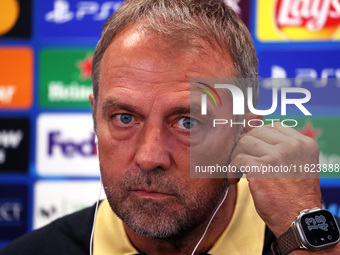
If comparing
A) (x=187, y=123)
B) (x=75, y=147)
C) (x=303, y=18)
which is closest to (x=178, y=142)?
(x=187, y=123)

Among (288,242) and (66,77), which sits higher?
(66,77)

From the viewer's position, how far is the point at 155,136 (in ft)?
3.66

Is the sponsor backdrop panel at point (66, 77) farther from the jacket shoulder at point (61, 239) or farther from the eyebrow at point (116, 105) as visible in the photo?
the eyebrow at point (116, 105)

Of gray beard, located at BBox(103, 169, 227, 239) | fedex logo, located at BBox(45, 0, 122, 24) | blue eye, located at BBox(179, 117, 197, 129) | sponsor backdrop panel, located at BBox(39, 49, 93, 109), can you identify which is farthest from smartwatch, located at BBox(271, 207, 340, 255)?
fedex logo, located at BBox(45, 0, 122, 24)

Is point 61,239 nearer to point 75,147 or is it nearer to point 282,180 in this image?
point 282,180

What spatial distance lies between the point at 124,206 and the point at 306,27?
1468mm

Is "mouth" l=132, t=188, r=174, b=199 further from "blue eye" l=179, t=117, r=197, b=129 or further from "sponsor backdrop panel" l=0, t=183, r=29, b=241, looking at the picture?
"sponsor backdrop panel" l=0, t=183, r=29, b=241

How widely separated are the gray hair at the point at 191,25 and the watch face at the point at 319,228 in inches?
15.6

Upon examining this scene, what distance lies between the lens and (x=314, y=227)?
3.49 feet

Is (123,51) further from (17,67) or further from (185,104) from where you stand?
(17,67)

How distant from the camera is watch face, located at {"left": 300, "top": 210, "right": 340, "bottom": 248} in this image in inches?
41.5

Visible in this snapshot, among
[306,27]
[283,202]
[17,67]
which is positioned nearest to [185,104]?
[283,202]

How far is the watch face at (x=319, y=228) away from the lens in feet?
3.46

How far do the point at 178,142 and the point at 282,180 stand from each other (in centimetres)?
27
